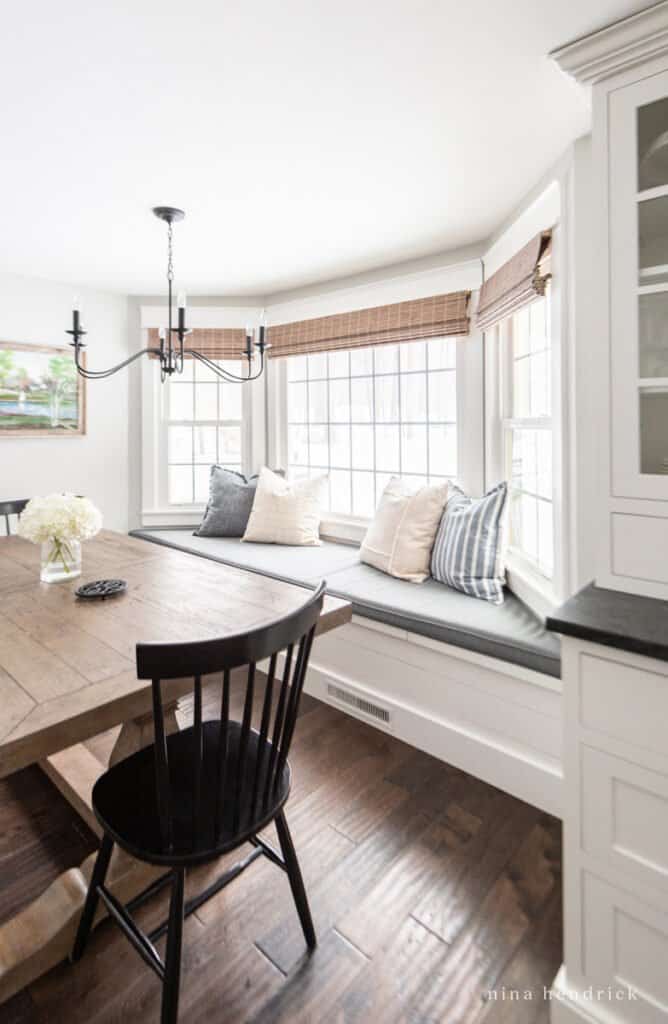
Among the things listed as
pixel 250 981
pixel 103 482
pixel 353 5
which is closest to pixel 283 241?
pixel 353 5

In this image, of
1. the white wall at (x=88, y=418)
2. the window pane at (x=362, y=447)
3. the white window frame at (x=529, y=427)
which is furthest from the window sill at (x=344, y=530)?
the white wall at (x=88, y=418)

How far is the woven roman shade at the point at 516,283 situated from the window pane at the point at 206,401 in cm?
215

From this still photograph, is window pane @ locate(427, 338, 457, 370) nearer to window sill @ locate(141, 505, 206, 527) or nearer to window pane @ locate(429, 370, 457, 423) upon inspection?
window pane @ locate(429, 370, 457, 423)

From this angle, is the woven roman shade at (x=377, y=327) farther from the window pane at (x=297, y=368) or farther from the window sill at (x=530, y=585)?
the window sill at (x=530, y=585)

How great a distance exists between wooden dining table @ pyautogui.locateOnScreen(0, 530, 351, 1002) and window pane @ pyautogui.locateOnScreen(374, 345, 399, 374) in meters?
1.84

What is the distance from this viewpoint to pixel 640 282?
4.63 feet

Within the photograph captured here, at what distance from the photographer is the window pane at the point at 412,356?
3213 millimetres

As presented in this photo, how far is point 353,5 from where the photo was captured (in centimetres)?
130

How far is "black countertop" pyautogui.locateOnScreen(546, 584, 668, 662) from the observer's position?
1.08 m

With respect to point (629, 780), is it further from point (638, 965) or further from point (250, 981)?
point (250, 981)

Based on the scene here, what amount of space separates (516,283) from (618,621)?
1.62 metres

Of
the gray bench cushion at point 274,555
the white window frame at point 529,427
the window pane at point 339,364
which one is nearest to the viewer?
the white window frame at point 529,427

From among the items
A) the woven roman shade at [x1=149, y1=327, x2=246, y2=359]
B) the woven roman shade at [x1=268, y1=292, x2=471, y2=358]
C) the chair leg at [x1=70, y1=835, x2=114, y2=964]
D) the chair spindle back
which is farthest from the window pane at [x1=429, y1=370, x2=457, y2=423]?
the chair leg at [x1=70, y1=835, x2=114, y2=964]

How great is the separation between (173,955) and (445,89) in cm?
240
